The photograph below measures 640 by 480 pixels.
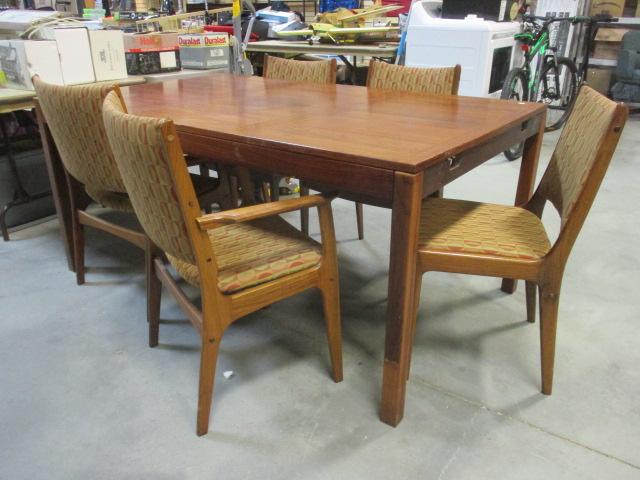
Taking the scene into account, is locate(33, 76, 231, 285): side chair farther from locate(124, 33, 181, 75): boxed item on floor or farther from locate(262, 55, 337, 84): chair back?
locate(124, 33, 181, 75): boxed item on floor

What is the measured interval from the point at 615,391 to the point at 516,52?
3242mm

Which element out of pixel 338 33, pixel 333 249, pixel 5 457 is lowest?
pixel 5 457

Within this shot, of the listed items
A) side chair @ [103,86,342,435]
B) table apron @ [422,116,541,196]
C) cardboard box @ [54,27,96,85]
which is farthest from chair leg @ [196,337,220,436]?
cardboard box @ [54,27,96,85]

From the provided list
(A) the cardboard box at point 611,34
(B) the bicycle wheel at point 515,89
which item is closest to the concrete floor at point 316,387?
(B) the bicycle wheel at point 515,89

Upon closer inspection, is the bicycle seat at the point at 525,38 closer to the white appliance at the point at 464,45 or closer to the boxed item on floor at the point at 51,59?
the white appliance at the point at 464,45

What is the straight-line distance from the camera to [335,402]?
150 cm

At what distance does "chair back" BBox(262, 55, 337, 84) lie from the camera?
2.54m

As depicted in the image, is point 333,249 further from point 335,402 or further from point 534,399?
point 534,399

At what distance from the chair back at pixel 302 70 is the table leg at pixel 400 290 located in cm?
155

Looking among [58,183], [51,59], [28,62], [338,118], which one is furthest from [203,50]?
[338,118]

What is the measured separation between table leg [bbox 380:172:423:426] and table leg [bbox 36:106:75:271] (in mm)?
1538

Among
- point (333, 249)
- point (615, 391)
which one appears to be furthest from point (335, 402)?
point (615, 391)

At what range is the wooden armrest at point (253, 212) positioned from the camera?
1.16 meters

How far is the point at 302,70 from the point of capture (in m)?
2.64
